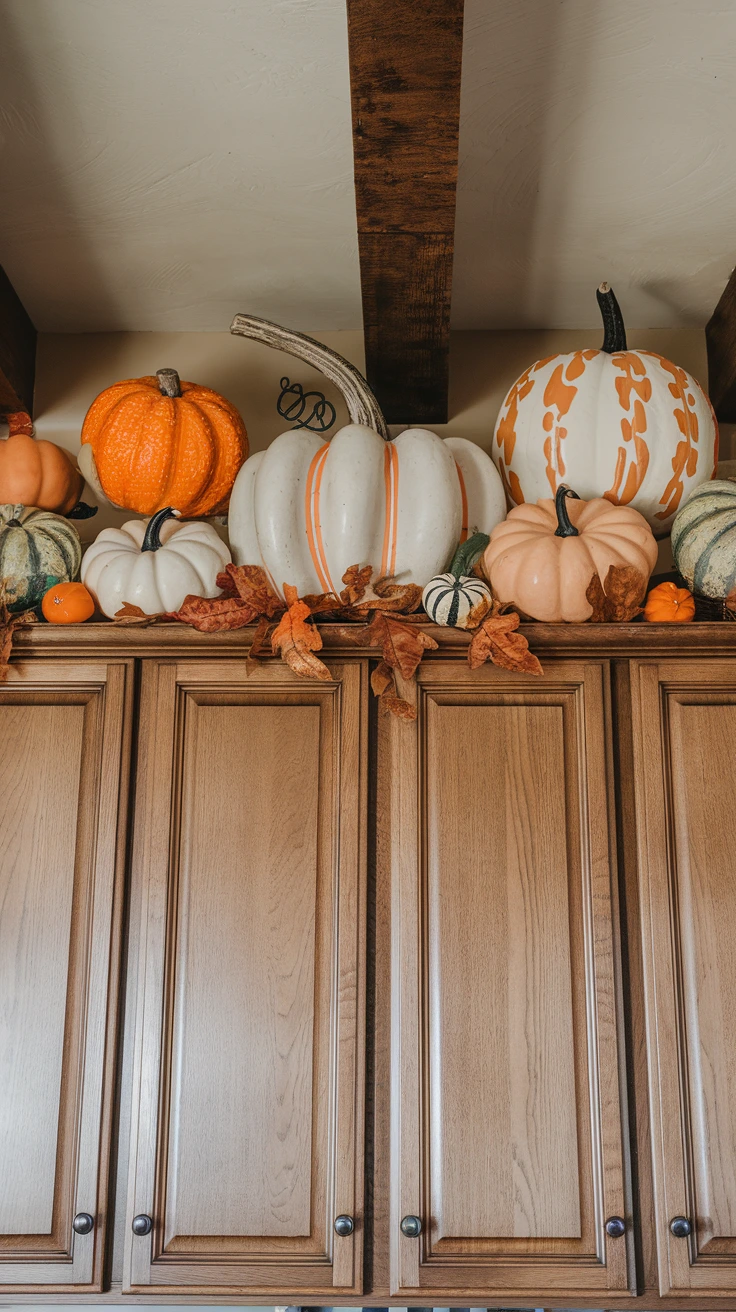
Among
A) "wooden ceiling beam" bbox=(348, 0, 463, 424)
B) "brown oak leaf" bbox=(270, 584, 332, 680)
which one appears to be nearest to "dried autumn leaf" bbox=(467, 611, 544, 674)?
"brown oak leaf" bbox=(270, 584, 332, 680)

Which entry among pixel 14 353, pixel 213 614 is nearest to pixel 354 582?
pixel 213 614

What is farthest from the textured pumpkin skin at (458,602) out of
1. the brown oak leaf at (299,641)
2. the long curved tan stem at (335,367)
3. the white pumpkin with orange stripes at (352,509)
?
the long curved tan stem at (335,367)

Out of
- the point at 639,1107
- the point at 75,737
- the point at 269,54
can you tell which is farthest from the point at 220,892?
the point at 269,54

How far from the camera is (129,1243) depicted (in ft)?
5.54

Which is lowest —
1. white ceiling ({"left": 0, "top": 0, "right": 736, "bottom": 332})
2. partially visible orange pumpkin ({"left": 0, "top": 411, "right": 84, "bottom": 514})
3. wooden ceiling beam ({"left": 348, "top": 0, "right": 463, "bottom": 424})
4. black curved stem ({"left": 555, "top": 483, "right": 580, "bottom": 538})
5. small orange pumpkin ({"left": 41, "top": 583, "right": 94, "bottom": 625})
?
small orange pumpkin ({"left": 41, "top": 583, "right": 94, "bottom": 625})

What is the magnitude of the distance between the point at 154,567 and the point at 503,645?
637mm

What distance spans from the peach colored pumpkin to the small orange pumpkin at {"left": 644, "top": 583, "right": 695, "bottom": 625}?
0.17 ft

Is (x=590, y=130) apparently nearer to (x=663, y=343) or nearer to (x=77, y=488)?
(x=663, y=343)

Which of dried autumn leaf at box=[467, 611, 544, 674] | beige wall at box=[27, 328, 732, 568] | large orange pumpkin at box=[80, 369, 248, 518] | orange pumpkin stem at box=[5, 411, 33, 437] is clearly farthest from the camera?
beige wall at box=[27, 328, 732, 568]

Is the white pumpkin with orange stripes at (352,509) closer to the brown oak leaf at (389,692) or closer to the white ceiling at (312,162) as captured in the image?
the brown oak leaf at (389,692)

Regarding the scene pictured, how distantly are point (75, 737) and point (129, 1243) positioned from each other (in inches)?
32.3

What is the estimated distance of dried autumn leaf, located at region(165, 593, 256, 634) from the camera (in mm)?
1870

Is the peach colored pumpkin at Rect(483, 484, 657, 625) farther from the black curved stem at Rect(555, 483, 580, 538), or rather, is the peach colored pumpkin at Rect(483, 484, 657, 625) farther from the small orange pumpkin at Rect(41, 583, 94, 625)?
the small orange pumpkin at Rect(41, 583, 94, 625)

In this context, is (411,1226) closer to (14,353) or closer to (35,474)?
(35,474)
